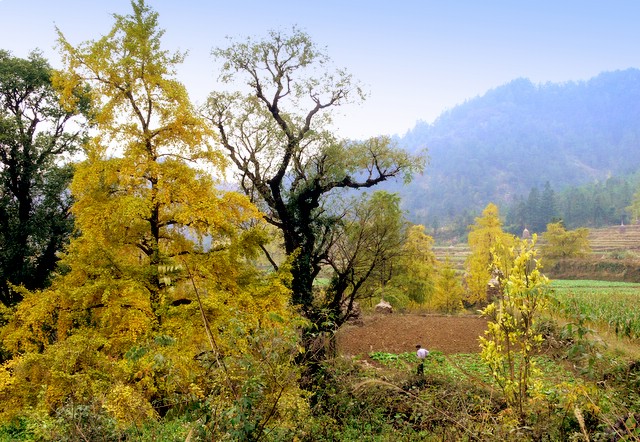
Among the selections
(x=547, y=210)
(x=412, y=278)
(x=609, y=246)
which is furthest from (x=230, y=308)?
(x=547, y=210)

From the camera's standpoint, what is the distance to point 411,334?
20750 millimetres

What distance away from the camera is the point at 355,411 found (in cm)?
675

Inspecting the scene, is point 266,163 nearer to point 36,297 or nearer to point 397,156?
point 397,156

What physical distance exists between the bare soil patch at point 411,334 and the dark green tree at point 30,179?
38.3 feet

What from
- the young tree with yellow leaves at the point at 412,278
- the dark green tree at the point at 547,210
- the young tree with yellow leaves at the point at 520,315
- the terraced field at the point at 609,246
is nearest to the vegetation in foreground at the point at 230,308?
the young tree with yellow leaves at the point at 520,315

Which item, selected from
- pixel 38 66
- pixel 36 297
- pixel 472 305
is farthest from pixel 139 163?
pixel 472 305

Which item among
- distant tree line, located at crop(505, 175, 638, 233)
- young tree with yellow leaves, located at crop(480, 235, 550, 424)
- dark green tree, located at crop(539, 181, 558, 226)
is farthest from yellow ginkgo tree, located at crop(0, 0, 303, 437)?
dark green tree, located at crop(539, 181, 558, 226)

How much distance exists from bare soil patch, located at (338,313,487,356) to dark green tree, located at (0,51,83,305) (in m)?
11.7

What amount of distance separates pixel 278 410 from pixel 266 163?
42.4ft

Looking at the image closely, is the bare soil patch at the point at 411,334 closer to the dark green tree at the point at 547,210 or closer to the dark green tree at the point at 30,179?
the dark green tree at the point at 30,179

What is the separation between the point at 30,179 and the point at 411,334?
58.8 ft

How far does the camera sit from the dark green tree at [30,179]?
1331cm

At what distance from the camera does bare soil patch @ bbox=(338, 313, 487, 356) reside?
18878 mm

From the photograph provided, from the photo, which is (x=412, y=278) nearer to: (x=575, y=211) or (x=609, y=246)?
(x=609, y=246)
